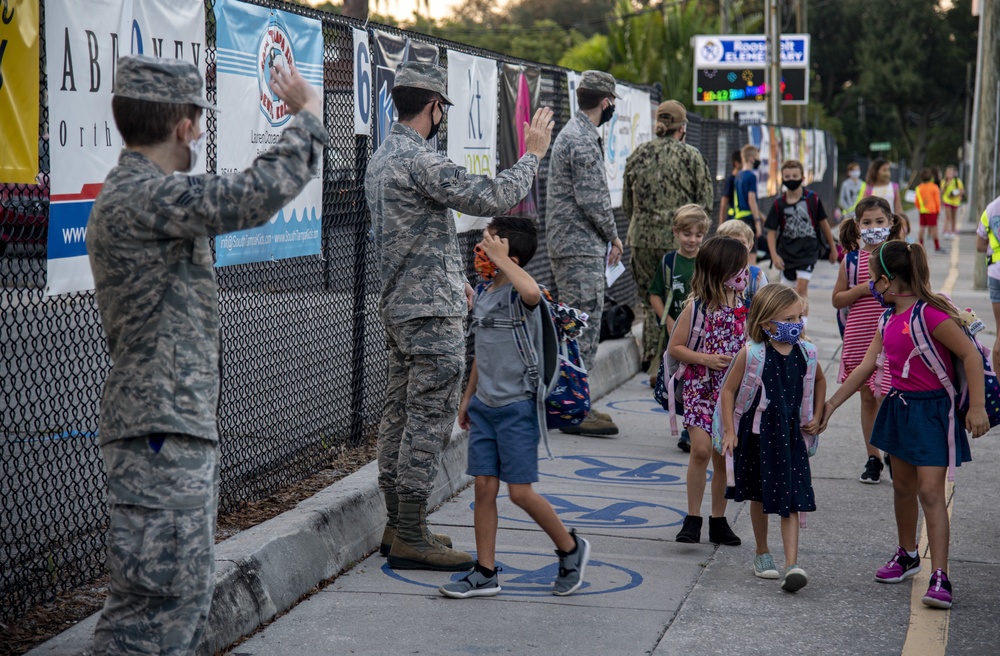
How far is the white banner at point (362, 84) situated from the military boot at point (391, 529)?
2.07 m

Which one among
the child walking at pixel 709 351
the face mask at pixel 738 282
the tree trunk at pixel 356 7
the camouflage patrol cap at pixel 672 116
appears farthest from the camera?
the tree trunk at pixel 356 7

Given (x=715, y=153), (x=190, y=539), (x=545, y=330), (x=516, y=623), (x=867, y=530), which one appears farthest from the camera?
(x=715, y=153)

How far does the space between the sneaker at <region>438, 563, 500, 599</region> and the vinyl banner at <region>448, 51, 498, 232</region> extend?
9.18 feet

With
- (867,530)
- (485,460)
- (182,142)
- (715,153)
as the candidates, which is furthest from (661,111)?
(715,153)

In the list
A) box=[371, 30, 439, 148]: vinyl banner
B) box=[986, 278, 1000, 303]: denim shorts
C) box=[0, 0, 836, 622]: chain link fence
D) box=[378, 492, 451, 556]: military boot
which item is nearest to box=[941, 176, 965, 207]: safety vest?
box=[986, 278, 1000, 303]: denim shorts

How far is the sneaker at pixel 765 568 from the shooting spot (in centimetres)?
496

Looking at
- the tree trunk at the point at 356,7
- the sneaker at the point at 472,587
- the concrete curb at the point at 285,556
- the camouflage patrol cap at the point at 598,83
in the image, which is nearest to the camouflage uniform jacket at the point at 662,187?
the camouflage patrol cap at the point at 598,83

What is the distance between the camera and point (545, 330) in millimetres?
4723

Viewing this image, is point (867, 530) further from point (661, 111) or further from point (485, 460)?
Result: point (661, 111)

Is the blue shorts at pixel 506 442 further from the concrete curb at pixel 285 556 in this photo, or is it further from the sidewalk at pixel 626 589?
the concrete curb at pixel 285 556

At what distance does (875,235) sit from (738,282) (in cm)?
131

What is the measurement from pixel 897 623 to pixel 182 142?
3.18m

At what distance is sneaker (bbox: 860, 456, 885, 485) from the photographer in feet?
21.9

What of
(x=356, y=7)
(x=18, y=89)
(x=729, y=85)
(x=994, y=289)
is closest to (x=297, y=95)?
(x=18, y=89)
